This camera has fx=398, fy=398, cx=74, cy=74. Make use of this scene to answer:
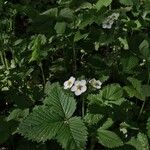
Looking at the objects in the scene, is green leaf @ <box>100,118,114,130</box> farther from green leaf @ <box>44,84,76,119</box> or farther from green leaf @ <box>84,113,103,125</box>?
green leaf @ <box>44,84,76,119</box>

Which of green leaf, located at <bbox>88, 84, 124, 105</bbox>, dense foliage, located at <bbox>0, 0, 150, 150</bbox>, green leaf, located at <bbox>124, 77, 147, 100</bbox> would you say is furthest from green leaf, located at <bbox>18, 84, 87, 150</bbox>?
green leaf, located at <bbox>124, 77, 147, 100</bbox>

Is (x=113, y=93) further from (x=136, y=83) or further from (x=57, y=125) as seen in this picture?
(x=57, y=125)

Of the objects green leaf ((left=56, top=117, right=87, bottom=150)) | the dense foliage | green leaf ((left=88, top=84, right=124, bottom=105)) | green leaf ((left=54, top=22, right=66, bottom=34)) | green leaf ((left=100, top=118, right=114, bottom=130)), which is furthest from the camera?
green leaf ((left=54, top=22, right=66, bottom=34))

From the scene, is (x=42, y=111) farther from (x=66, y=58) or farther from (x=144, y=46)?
(x=66, y=58)

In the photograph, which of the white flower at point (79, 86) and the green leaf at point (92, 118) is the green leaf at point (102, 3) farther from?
the green leaf at point (92, 118)

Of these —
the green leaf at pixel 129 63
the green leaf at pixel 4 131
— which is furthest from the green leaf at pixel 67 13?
the green leaf at pixel 4 131

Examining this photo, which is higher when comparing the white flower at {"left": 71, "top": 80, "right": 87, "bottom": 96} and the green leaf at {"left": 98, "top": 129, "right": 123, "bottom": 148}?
the white flower at {"left": 71, "top": 80, "right": 87, "bottom": 96}

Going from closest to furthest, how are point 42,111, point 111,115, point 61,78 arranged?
1. point 42,111
2. point 111,115
3. point 61,78

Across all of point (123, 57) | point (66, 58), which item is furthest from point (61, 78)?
point (123, 57)
